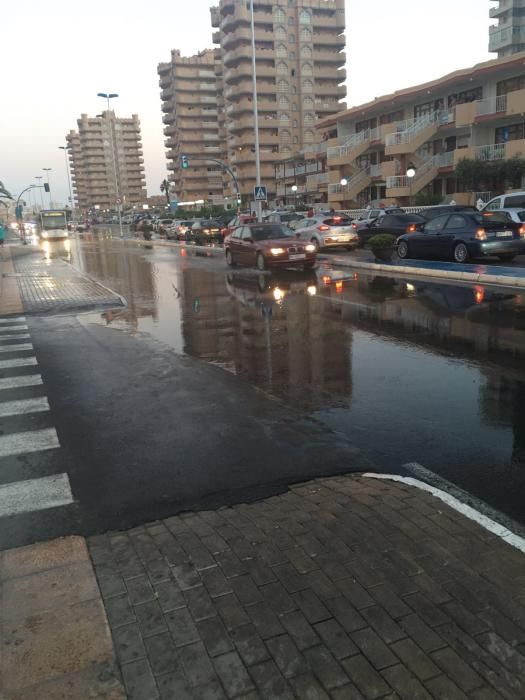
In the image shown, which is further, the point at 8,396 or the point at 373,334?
the point at 373,334

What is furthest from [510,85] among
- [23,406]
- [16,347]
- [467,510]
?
[467,510]

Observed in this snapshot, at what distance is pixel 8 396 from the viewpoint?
7.32m

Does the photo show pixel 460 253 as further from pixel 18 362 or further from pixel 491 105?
pixel 491 105

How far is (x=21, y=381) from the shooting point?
26.5 ft

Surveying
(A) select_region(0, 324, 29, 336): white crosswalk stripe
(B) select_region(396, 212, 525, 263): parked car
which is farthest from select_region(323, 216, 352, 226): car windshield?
(A) select_region(0, 324, 29, 336): white crosswalk stripe

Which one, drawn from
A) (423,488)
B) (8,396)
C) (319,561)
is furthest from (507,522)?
(8,396)

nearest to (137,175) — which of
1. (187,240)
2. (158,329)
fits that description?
(187,240)

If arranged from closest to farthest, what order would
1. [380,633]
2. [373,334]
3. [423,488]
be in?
[380,633] → [423,488] → [373,334]

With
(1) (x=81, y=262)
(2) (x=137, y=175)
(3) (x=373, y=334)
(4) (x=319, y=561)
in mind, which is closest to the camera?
(4) (x=319, y=561)

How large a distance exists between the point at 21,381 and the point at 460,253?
15260mm

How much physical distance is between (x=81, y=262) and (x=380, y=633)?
101 ft

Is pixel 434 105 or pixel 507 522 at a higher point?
pixel 434 105

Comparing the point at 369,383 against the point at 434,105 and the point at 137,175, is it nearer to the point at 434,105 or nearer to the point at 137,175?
the point at 434,105

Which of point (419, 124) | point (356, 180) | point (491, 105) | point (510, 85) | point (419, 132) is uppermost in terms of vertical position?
point (510, 85)
